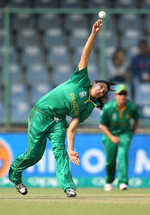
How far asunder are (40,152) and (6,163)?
599 cm

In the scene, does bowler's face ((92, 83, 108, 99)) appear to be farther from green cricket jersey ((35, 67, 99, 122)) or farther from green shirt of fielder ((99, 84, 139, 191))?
green shirt of fielder ((99, 84, 139, 191))

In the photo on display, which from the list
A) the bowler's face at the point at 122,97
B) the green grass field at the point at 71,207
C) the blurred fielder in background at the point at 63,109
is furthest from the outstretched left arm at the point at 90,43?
the bowler's face at the point at 122,97

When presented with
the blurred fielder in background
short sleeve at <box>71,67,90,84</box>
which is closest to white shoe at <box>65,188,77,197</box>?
the blurred fielder in background

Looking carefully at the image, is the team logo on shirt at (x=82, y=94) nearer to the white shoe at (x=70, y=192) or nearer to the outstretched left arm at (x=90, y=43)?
the outstretched left arm at (x=90, y=43)

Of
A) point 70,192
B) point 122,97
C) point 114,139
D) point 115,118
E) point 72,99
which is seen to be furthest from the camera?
point 115,118

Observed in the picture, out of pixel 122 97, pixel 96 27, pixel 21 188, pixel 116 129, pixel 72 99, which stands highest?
pixel 96 27

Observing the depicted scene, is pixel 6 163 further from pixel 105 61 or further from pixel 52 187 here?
pixel 105 61

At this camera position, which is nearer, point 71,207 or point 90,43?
point 71,207

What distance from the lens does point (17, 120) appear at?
1722cm

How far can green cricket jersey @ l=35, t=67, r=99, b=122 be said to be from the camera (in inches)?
416

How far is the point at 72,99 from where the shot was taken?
34.7 ft

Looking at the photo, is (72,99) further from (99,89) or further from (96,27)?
(96,27)

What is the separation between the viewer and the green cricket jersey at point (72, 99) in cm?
1058

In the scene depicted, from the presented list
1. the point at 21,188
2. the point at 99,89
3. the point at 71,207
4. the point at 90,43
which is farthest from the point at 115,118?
the point at 71,207
